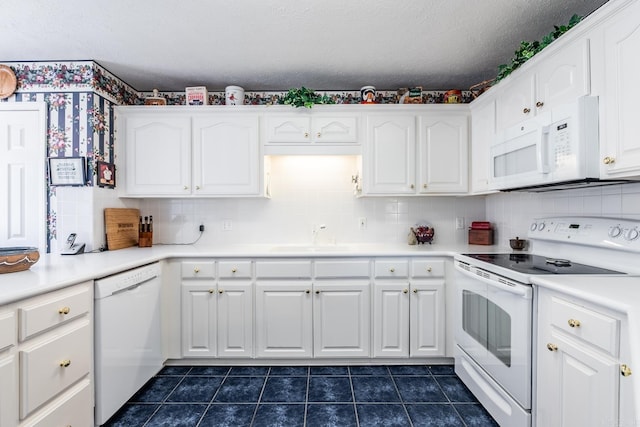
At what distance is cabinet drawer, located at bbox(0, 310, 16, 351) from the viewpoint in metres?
1.15

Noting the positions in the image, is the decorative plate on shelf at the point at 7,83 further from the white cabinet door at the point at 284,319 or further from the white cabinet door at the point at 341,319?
the white cabinet door at the point at 341,319

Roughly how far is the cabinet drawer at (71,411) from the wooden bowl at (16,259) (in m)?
0.67

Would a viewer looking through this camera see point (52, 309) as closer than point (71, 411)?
Yes

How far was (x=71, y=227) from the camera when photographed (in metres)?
2.32

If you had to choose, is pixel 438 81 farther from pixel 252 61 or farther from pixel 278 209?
pixel 278 209

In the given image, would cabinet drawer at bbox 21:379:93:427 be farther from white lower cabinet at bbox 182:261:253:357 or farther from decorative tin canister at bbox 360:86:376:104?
decorative tin canister at bbox 360:86:376:104

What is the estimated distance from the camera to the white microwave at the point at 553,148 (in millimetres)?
1453

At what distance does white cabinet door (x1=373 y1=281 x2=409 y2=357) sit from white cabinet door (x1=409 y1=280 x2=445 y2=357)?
0.05m

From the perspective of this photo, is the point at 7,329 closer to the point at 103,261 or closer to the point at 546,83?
the point at 103,261

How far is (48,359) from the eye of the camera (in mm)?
1353

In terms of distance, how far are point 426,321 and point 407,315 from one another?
155mm

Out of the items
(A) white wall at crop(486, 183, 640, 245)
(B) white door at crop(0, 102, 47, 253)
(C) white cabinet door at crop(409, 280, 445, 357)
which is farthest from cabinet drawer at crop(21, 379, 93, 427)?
(A) white wall at crop(486, 183, 640, 245)

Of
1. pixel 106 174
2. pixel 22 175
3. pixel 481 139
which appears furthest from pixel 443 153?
pixel 22 175

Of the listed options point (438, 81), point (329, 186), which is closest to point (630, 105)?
point (438, 81)
